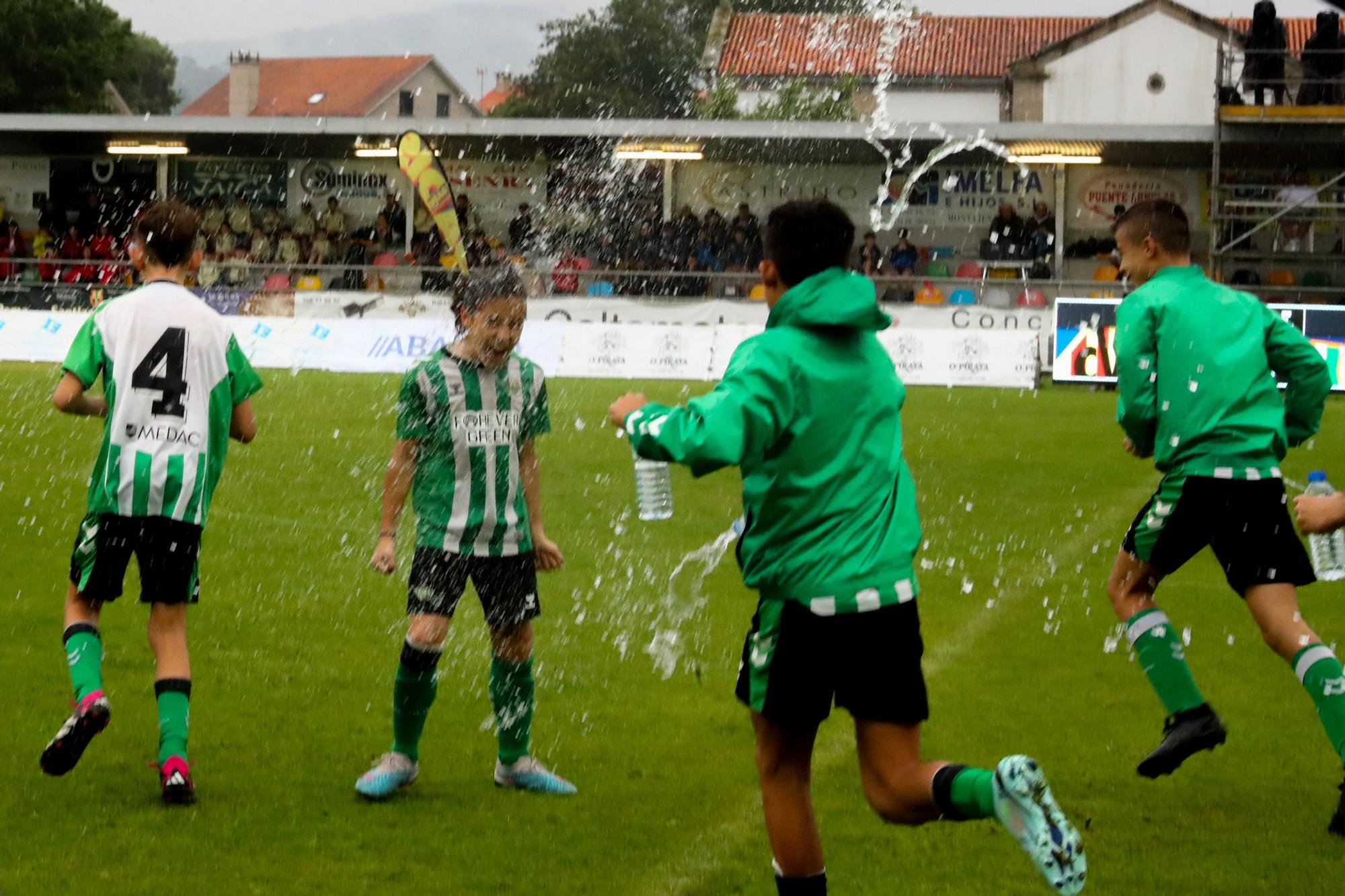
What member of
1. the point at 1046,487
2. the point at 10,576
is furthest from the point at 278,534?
the point at 1046,487

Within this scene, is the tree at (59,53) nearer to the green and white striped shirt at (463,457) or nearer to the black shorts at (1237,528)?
the green and white striped shirt at (463,457)

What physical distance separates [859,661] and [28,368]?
746 inches

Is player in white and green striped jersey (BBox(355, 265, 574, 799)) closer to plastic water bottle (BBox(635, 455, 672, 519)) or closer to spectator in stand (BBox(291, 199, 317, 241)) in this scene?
plastic water bottle (BBox(635, 455, 672, 519))

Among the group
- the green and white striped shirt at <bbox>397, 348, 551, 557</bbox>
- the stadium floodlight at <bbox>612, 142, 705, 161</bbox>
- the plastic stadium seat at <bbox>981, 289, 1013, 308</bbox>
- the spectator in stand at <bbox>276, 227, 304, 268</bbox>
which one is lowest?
the green and white striped shirt at <bbox>397, 348, 551, 557</bbox>

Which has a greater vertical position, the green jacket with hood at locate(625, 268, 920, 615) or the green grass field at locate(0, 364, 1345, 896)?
the green jacket with hood at locate(625, 268, 920, 615)

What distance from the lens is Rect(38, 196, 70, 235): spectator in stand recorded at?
110 ft

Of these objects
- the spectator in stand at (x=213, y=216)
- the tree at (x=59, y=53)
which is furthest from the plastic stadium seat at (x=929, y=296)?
the tree at (x=59, y=53)

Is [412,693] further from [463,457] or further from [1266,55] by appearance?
[1266,55]

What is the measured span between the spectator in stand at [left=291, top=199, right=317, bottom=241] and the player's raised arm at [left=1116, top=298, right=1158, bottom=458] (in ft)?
88.7

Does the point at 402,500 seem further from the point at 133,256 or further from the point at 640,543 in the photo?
the point at 640,543

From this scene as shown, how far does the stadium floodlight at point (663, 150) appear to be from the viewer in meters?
31.2

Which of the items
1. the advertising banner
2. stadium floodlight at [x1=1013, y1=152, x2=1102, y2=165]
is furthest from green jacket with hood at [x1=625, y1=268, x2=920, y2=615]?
stadium floodlight at [x1=1013, y1=152, x2=1102, y2=165]

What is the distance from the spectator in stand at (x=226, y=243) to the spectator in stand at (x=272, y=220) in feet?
2.26

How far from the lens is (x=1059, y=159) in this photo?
30594 mm
